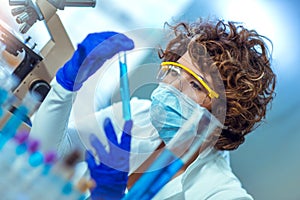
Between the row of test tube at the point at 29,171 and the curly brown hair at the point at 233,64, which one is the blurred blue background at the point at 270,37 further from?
the row of test tube at the point at 29,171

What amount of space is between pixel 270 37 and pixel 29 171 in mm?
1349

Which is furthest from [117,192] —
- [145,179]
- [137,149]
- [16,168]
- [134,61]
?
[134,61]

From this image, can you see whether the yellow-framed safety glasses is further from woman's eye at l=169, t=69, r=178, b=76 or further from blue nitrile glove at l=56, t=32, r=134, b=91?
blue nitrile glove at l=56, t=32, r=134, b=91

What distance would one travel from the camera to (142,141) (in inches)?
40.3

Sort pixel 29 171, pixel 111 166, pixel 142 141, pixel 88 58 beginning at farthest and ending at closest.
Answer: pixel 142 141 < pixel 88 58 < pixel 111 166 < pixel 29 171

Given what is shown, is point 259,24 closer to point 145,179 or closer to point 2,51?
point 2,51

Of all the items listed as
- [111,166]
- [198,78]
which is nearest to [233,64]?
[198,78]

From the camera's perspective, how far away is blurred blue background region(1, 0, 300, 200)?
5.31 feet

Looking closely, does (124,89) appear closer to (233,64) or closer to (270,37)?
(233,64)

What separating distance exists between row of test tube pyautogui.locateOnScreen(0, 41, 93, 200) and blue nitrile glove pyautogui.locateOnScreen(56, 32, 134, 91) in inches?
14.1

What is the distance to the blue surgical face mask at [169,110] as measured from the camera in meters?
0.95

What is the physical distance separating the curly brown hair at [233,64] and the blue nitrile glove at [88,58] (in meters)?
0.19

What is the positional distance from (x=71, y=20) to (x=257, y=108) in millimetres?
975

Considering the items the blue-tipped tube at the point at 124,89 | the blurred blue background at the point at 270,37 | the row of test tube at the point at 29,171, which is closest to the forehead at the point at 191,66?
the blue-tipped tube at the point at 124,89
